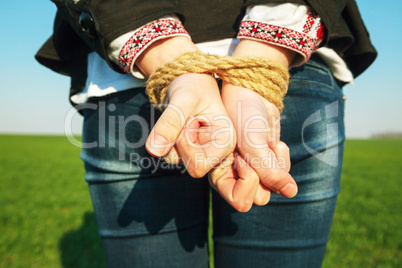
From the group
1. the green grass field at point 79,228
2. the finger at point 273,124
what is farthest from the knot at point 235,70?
the green grass field at point 79,228

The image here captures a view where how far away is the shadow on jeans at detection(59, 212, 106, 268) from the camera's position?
3.00 m

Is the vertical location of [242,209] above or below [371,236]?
above

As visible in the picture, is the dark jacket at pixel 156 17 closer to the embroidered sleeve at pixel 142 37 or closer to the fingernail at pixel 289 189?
the embroidered sleeve at pixel 142 37

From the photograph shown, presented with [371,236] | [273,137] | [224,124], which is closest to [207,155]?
[224,124]

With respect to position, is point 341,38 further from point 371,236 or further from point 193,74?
point 371,236

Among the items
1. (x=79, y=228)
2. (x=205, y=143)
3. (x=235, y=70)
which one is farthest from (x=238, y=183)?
(x=79, y=228)

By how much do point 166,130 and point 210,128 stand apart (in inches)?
3.7

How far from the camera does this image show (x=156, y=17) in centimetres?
72

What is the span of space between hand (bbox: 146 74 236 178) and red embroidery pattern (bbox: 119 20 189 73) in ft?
0.55

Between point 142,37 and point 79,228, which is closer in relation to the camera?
point 142,37

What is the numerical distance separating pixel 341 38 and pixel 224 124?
0.59 m

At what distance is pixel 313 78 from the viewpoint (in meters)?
0.90

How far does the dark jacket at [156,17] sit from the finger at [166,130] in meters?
0.30

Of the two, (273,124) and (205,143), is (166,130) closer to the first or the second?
(205,143)
